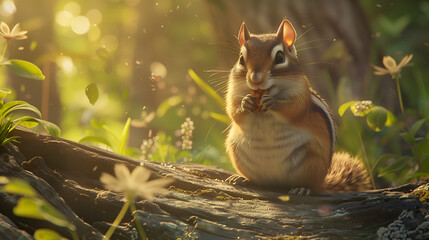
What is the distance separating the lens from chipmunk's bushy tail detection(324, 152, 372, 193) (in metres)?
3.31

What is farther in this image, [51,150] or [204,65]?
[204,65]

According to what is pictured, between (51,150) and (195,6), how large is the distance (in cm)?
491

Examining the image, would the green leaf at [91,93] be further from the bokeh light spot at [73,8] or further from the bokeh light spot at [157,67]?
the bokeh light spot at [73,8]

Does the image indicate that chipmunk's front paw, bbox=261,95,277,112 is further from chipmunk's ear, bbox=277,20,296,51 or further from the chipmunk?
chipmunk's ear, bbox=277,20,296,51

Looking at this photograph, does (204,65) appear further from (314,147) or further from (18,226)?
(18,226)

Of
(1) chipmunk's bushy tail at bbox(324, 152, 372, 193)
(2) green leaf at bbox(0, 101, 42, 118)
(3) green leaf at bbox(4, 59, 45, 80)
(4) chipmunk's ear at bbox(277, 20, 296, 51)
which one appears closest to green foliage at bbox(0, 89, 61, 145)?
(2) green leaf at bbox(0, 101, 42, 118)

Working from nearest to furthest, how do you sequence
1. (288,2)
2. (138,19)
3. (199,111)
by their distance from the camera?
(288,2)
(199,111)
(138,19)

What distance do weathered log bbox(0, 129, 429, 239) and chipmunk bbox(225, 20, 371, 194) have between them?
18 centimetres

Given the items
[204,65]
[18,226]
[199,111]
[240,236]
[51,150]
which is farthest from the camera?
[204,65]

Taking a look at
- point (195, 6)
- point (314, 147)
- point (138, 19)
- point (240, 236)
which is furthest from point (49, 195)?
point (195, 6)

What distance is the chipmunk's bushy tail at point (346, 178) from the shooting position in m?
3.31

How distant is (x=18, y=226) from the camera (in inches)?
87.0

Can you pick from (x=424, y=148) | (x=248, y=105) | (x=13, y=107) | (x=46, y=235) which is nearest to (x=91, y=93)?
(x=13, y=107)

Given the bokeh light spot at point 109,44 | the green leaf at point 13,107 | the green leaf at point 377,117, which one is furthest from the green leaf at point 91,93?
the green leaf at point 377,117
